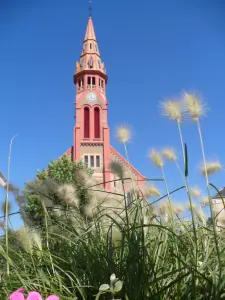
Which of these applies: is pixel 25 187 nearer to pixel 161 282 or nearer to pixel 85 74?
pixel 161 282

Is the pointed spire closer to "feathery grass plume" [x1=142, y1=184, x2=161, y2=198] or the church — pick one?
the church

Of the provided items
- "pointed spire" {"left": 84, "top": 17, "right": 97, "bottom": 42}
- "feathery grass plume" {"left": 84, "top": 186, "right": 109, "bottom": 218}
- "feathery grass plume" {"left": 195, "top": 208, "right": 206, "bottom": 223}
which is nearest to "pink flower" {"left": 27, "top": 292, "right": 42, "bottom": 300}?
"feathery grass plume" {"left": 84, "top": 186, "right": 109, "bottom": 218}

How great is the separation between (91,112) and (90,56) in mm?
8291

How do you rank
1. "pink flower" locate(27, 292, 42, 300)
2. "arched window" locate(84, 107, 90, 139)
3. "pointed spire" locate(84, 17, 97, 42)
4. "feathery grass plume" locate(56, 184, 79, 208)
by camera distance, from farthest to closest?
"pointed spire" locate(84, 17, 97, 42) → "arched window" locate(84, 107, 90, 139) → "feathery grass plume" locate(56, 184, 79, 208) → "pink flower" locate(27, 292, 42, 300)

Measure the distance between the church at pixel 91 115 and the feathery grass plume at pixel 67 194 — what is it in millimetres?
21445

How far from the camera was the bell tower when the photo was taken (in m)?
25.9

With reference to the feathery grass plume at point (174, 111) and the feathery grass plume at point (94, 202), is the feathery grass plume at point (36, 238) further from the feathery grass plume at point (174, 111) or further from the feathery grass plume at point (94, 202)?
the feathery grass plume at point (174, 111)

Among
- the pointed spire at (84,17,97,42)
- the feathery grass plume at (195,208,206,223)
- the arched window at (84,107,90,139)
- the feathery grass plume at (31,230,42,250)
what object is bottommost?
the feathery grass plume at (31,230,42,250)

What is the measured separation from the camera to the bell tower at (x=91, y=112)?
85.0 ft

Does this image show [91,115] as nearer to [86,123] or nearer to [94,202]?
[86,123]

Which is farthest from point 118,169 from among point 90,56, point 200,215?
point 90,56

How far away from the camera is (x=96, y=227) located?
1183mm

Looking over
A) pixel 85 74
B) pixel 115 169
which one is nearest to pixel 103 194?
pixel 115 169

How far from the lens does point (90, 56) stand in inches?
1284
